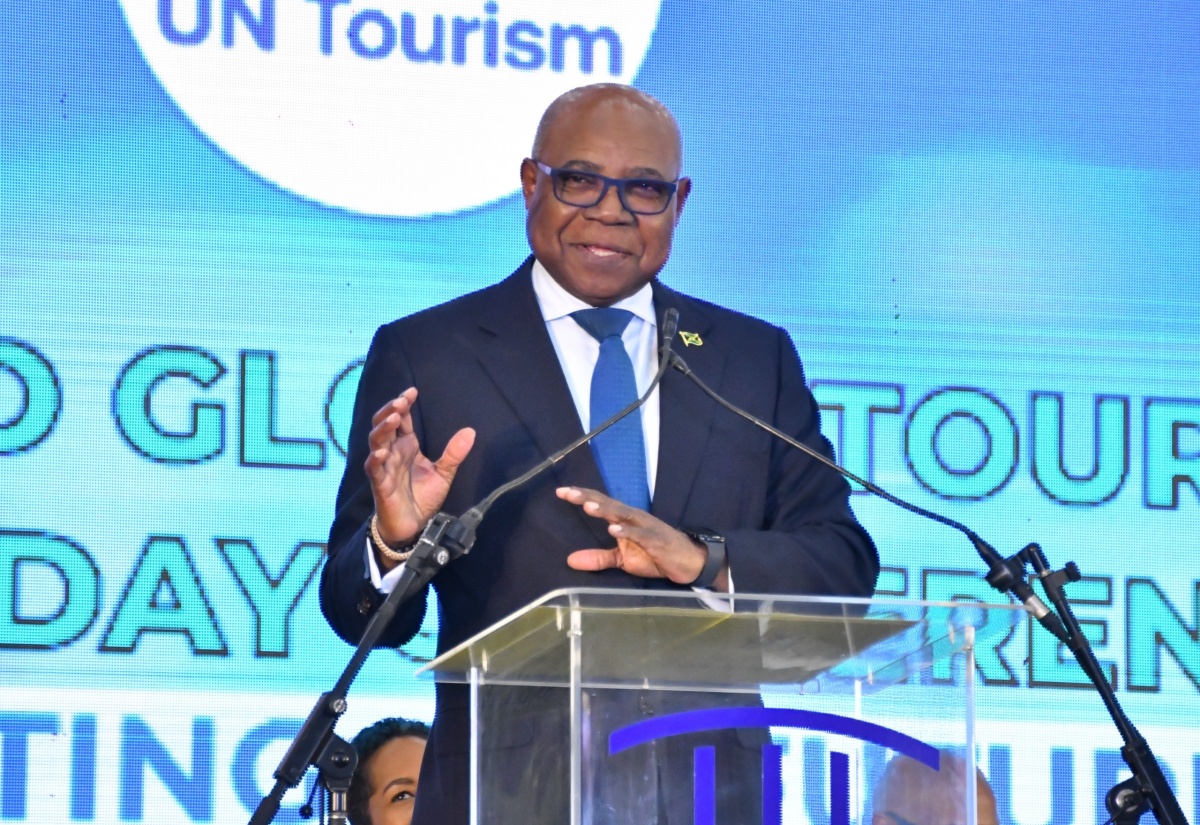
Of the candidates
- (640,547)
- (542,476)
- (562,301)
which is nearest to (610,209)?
(562,301)

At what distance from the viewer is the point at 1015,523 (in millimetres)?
4199

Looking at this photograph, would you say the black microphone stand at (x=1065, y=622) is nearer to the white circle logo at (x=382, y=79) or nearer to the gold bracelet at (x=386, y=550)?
the gold bracelet at (x=386, y=550)

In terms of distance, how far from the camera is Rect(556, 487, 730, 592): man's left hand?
2.18 meters

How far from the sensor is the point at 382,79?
400 centimetres

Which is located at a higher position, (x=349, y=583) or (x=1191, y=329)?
(x=1191, y=329)

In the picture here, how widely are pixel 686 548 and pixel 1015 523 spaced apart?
212 cm

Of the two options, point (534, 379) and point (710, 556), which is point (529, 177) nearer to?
point (534, 379)

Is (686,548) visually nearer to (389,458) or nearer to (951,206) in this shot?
(389,458)

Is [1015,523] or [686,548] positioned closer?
[686,548]

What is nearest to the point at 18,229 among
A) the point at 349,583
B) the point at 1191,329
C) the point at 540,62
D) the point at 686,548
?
the point at 540,62

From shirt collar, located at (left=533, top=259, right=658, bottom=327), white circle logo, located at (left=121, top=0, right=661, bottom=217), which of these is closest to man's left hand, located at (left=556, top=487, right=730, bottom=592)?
shirt collar, located at (left=533, top=259, right=658, bottom=327)

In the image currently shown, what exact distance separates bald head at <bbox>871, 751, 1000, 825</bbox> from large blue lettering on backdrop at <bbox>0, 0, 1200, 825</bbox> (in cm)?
197

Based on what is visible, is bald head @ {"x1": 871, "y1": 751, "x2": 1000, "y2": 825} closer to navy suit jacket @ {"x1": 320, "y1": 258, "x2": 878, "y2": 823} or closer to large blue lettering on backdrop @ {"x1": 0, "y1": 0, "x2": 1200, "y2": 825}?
navy suit jacket @ {"x1": 320, "y1": 258, "x2": 878, "y2": 823}

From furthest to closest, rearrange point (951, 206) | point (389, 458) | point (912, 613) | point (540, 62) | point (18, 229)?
point (951, 206)
point (540, 62)
point (18, 229)
point (389, 458)
point (912, 613)
